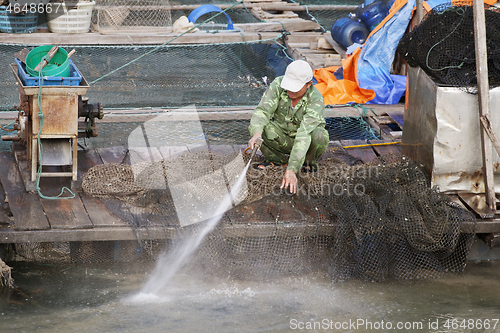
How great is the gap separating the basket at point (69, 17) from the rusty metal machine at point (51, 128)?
199 inches

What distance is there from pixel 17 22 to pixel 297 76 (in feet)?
22.4

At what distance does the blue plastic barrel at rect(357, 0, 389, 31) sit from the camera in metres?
8.95

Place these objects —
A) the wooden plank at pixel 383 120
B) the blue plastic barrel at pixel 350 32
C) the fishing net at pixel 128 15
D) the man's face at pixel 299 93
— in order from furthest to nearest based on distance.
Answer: the fishing net at pixel 128 15, the blue plastic barrel at pixel 350 32, the wooden plank at pixel 383 120, the man's face at pixel 299 93

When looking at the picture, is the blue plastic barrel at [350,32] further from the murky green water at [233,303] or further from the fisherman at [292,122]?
the murky green water at [233,303]

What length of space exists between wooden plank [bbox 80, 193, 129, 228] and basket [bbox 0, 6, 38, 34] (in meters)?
6.16

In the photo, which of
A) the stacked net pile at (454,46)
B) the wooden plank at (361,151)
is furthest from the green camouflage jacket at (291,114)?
the stacked net pile at (454,46)

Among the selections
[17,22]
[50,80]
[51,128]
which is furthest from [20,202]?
[17,22]

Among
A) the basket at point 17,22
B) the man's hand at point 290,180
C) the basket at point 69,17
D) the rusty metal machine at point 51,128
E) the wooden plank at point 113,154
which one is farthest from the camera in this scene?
the basket at point 69,17

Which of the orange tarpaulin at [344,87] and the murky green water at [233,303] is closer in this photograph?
the murky green water at [233,303]

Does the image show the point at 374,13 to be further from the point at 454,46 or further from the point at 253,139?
the point at 253,139

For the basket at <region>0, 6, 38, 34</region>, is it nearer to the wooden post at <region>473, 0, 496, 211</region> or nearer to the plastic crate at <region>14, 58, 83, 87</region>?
the plastic crate at <region>14, 58, 83, 87</region>

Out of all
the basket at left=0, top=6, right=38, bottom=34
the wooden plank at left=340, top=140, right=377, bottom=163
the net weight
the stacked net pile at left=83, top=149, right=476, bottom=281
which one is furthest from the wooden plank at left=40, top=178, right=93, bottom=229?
the basket at left=0, top=6, right=38, bottom=34

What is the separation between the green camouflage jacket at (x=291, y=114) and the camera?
4.69 m

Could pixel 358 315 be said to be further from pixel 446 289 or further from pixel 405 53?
pixel 405 53
